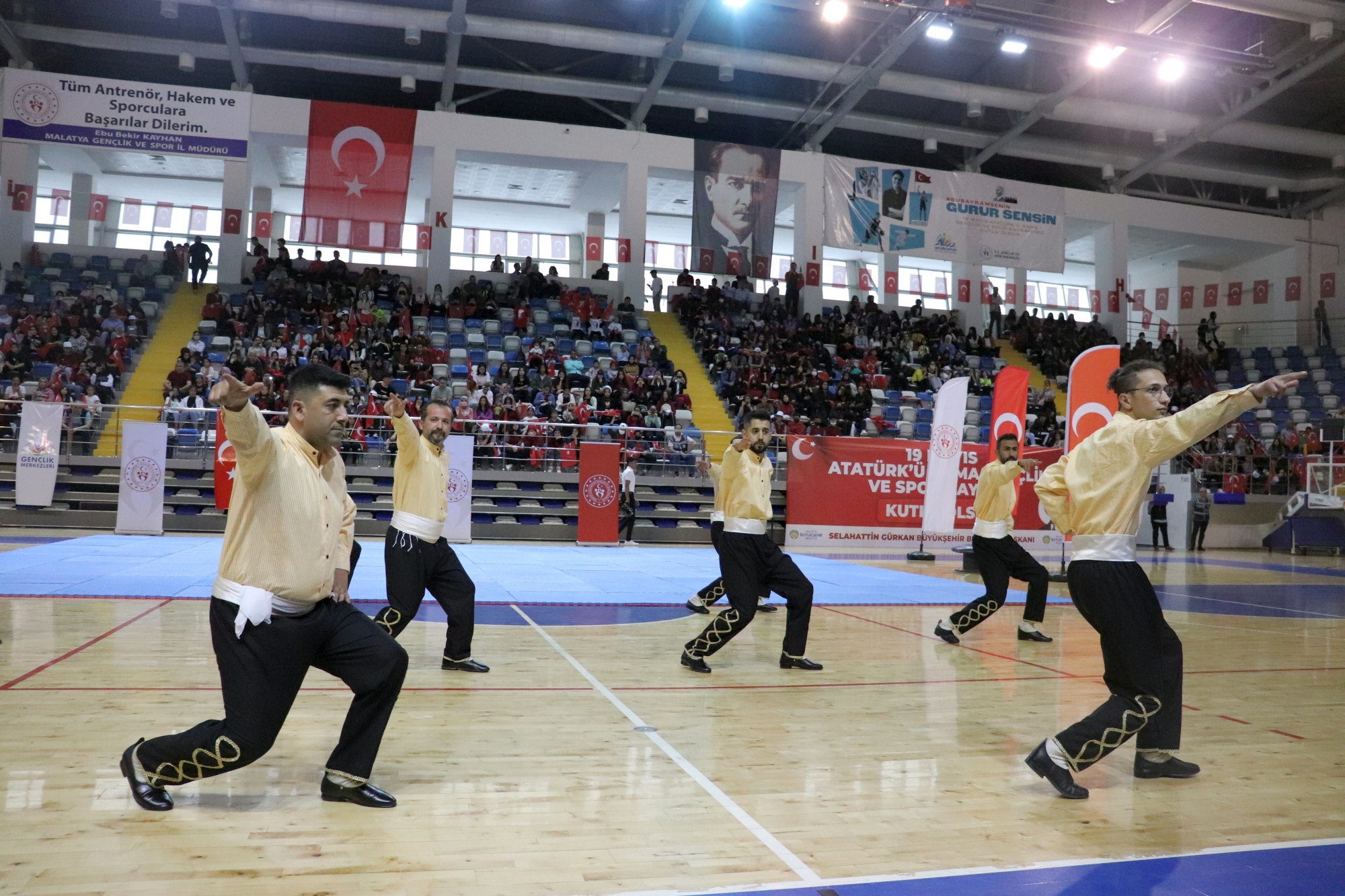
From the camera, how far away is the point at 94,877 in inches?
116

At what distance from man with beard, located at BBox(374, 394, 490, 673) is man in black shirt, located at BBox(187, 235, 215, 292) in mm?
22601

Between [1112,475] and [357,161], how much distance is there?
2226 cm

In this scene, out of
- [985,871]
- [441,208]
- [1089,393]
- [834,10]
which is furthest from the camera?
[441,208]

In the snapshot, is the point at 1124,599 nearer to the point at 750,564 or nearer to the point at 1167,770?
the point at 1167,770

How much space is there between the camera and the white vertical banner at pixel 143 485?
16.2m

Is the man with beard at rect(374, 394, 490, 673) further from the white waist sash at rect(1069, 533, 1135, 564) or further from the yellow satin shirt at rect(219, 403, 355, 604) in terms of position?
the white waist sash at rect(1069, 533, 1135, 564)

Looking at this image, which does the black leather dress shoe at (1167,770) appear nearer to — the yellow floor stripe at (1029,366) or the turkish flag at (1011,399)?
the turkish flag at (1011,399)

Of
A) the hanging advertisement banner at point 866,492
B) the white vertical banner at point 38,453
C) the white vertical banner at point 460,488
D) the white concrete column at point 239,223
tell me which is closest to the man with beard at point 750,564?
the white vertical banner at point 460,488

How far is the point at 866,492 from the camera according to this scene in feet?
60.4

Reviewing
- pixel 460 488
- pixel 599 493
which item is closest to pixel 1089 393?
pixel 599 493

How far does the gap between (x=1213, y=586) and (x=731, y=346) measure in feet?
46.8

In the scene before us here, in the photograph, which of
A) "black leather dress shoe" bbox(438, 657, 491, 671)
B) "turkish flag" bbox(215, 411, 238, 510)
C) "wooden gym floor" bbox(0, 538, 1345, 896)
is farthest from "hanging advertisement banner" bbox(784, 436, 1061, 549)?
"black leather dress shoe" bbox(438, 657, 491, 671)

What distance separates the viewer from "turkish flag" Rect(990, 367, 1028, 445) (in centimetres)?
1371

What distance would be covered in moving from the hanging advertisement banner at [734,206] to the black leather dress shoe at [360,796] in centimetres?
2202
